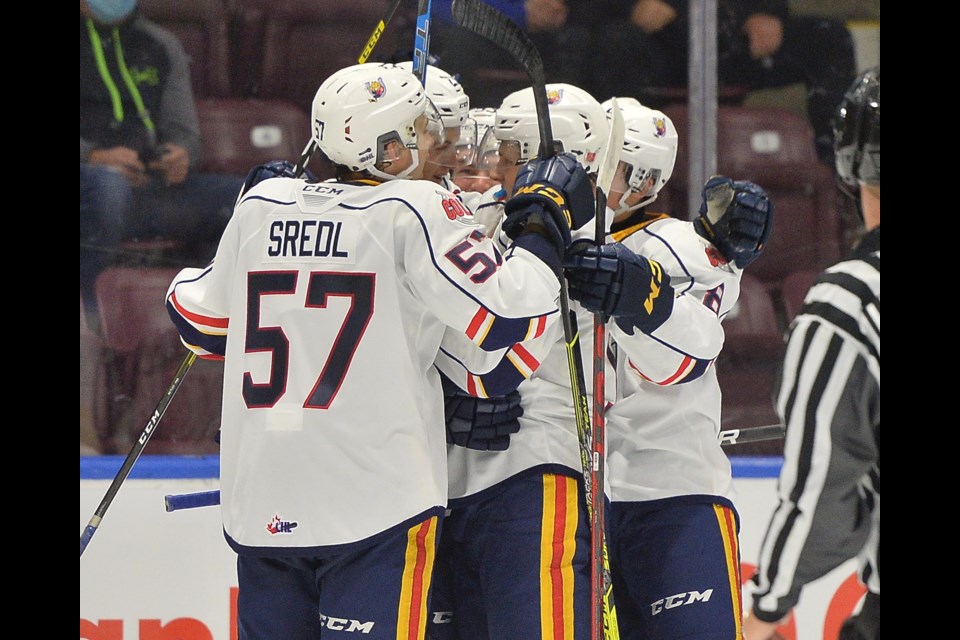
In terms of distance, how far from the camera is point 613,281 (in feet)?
6.79

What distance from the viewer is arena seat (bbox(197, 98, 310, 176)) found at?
371 centimetres

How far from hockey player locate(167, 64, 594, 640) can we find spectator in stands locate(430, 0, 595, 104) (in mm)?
1570

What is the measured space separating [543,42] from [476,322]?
76.6 inches

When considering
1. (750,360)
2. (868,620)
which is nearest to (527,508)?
(868,620)

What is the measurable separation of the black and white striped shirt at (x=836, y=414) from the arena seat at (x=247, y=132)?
2.68 metres

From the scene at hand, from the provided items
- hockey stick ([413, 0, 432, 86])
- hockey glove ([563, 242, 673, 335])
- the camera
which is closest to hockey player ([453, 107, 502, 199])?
hockey stick ([413, 0, 432, 86])

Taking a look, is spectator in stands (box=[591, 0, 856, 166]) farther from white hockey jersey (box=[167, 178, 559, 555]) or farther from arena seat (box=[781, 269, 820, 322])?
white hockey jersey (box=[167, 178, 559, 555])

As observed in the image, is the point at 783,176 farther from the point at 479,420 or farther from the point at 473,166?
the point at 479,420

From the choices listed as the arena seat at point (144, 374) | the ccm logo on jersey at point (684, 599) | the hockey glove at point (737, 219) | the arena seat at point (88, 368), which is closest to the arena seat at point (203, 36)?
the arena seat at point (144, 374)
